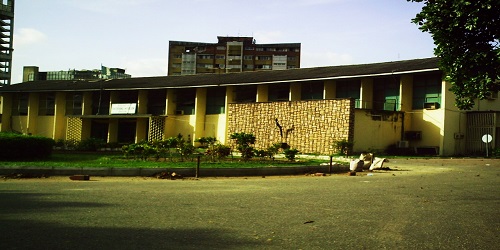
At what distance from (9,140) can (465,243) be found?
52.5 feet

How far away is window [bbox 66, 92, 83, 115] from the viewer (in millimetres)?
51031

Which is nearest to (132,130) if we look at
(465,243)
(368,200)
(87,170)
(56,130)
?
(56,130)

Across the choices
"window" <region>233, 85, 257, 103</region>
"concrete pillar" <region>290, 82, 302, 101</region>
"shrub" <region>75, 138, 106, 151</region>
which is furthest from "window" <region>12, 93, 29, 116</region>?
"concrete pillar" <region>290, 82, 302, 101</region>

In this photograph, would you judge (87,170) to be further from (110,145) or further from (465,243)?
(110,145)

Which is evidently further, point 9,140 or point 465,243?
point 9,140

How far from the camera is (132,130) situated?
157 feet

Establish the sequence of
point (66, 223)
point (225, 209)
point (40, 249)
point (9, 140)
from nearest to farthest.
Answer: point (40, 249) → point (66, 223) → point (225, 209) → point (9, 140)

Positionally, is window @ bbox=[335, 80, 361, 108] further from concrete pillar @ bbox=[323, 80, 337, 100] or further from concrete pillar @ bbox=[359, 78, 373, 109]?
concrete pillar @ bbox=[359, 78, 373, 109]

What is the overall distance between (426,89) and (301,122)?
945 cm

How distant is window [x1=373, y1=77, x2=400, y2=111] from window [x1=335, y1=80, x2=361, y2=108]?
131cm

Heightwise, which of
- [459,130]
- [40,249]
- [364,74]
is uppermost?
[364,74]

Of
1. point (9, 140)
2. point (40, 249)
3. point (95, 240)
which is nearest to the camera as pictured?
point (40, 249)

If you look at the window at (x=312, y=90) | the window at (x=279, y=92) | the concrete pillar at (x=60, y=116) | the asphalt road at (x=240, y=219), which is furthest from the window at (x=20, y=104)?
the asphalt road at (x=240, y=219)

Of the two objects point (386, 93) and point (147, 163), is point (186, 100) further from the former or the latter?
point (147, 163)
